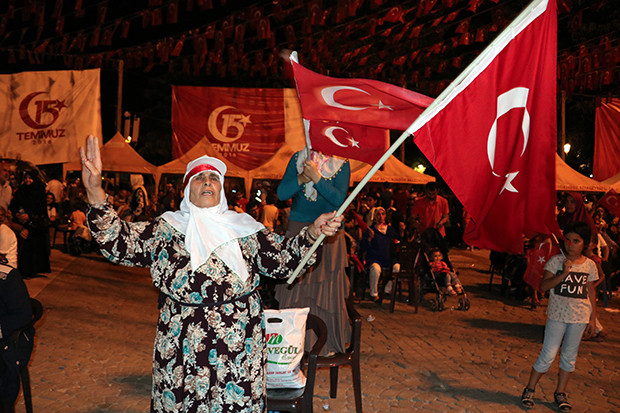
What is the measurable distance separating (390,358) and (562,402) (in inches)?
81.8

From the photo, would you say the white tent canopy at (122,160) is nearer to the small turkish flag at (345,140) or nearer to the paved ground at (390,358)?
the paved ground at (390,358)

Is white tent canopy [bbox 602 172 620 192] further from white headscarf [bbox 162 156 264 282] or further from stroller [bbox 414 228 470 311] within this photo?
white headscarf [bbox 162 156 264 282]

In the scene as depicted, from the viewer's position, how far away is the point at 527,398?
5.79 metres

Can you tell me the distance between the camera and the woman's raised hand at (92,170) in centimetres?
311

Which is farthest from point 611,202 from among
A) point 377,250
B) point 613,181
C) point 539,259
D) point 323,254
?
point 323,254

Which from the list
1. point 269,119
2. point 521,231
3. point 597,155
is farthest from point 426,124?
point 597,155

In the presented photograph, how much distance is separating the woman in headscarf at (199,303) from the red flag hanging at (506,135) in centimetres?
75

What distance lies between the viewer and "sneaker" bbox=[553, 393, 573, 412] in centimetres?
567

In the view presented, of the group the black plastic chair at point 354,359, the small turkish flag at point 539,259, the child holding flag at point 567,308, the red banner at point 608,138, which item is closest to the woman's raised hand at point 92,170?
the black plastic chair at point 354,359

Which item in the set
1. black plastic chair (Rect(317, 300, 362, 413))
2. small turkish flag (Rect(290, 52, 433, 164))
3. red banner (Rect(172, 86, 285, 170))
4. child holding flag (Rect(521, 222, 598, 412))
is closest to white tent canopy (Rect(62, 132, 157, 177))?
red banner (Rect(172, 86, 285, 170))

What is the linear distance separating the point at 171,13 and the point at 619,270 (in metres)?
10.1

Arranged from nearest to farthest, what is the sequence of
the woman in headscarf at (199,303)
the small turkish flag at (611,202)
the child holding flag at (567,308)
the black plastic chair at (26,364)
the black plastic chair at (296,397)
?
the woman in headscarf at (199,303), the black plastic chair at (296,397), the black plastic chair at (26,364), the child holding flag at (567,308), the small turkish flag at (611,202)

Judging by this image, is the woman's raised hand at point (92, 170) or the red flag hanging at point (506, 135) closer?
the woman's raised hand at point (92, 170)

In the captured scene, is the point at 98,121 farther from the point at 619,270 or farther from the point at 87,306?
the point at 619,270
